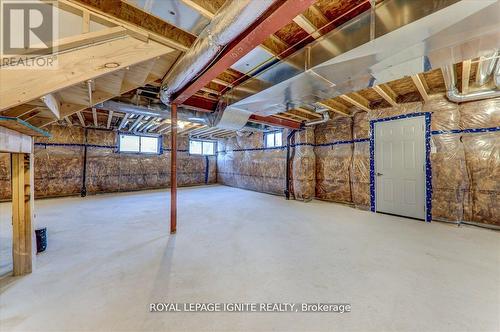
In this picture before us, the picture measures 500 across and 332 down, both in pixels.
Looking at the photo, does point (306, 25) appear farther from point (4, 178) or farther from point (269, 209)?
point (4, 178)

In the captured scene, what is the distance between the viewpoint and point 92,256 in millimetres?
2141

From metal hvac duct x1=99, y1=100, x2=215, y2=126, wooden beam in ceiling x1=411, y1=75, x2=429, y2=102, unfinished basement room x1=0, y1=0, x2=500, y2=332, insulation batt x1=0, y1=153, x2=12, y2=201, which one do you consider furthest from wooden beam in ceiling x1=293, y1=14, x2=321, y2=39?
insulation batt x1=0, y1=153, x2=12, y2=201

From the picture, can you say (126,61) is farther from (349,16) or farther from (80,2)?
(349,16)

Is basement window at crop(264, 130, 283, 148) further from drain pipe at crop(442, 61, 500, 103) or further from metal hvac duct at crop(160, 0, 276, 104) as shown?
metal hvac duct at crop(160, 0, 276, 104)

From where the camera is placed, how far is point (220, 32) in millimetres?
1319

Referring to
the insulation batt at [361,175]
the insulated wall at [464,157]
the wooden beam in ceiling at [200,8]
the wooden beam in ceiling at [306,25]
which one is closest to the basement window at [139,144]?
the insulation batt at [361,175]

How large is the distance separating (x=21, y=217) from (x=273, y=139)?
226 inches

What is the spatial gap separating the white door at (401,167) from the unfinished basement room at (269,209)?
0.09 ft

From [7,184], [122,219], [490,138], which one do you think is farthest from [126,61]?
[7,184]

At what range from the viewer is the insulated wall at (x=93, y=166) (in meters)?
5.57

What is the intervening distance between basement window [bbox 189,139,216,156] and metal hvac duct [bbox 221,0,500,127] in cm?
661

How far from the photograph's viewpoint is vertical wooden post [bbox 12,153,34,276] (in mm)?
1769

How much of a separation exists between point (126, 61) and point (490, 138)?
502cm

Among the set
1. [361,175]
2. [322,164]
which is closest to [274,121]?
[322,164]
